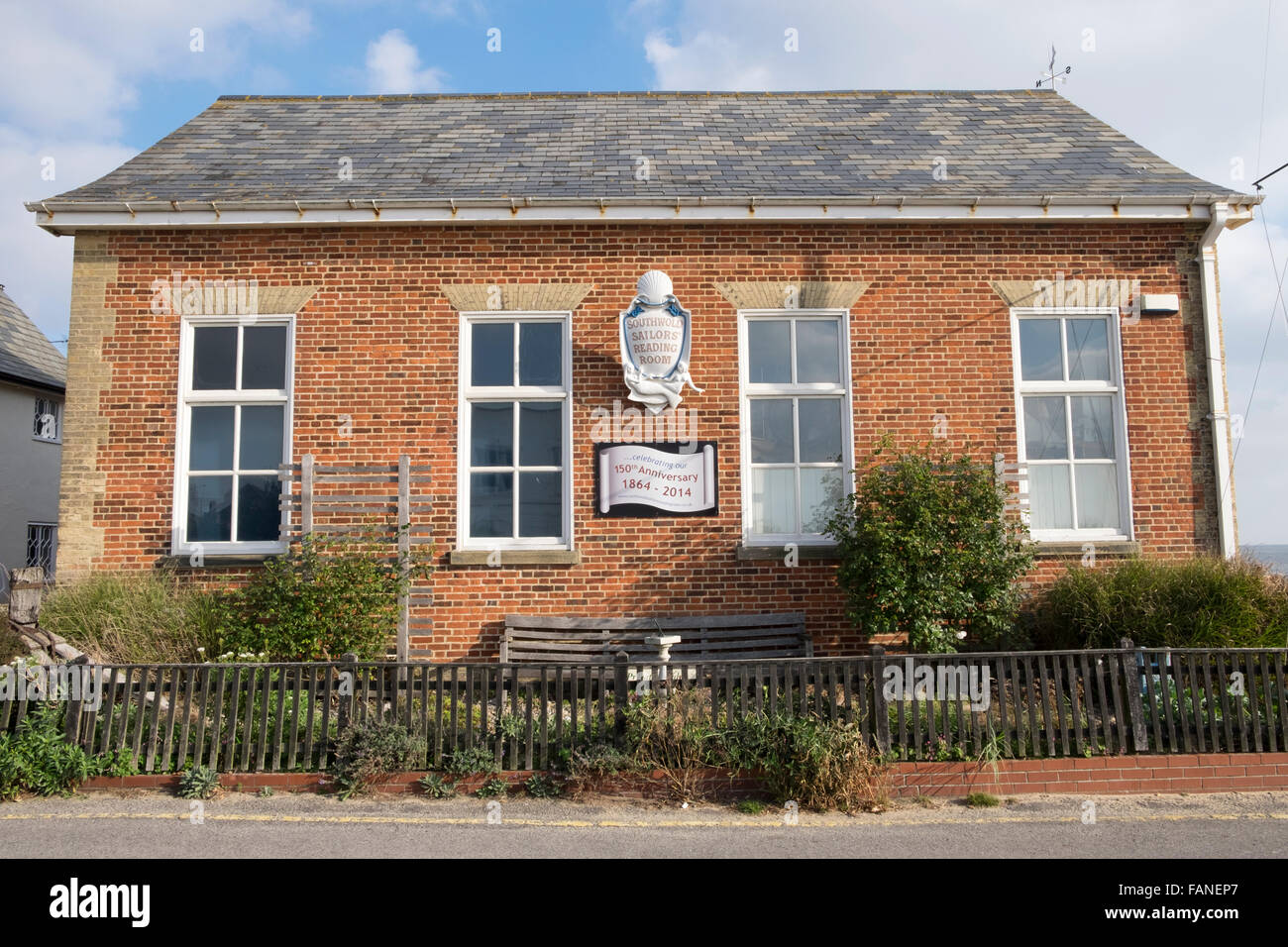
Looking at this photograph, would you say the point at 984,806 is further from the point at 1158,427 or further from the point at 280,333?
the point at 280,333

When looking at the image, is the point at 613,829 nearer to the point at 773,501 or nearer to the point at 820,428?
the point at 773,501

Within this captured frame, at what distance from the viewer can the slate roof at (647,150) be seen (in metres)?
9.98

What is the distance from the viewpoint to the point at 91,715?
6609mm

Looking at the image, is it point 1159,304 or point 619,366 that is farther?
point 1159,304

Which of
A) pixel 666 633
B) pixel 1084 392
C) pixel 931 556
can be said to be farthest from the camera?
pixel 1084 392

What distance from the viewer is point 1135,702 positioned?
667 cm

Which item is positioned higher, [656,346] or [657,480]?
[656,346]

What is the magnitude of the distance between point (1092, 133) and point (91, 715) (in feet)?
41.5

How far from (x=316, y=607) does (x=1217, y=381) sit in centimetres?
969

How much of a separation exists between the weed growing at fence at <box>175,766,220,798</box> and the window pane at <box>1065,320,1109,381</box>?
915 cm

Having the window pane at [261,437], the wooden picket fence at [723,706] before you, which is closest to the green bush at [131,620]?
the window pane at [261,437]

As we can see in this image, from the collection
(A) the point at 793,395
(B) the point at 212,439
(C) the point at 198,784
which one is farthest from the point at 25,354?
(A) the point at 793,395
